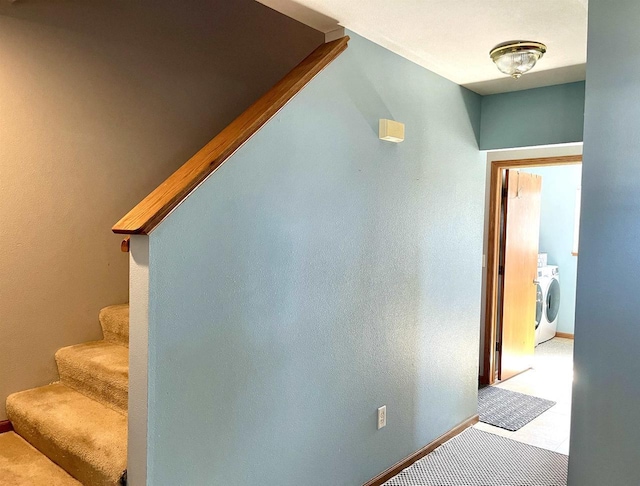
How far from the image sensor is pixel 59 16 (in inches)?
93.6

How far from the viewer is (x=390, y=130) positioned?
7.79 ft

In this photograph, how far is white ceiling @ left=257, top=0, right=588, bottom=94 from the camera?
1910 mm

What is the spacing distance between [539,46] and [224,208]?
170 cm

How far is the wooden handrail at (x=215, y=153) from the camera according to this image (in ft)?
4.88

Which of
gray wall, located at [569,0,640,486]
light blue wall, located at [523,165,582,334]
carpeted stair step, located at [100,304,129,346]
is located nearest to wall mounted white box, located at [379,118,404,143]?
gray wall, located at [569,0,640,486]

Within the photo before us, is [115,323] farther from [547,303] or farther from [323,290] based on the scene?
[547,303]

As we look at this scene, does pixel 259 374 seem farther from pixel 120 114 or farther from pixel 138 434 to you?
pixel 120 114

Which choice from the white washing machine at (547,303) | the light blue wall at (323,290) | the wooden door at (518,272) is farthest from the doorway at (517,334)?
the light blue wall at (323,290)

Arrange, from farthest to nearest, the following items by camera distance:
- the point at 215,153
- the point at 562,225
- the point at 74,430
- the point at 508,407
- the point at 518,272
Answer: the point at 562,225 < the point at 518,272 < the point at 508,407 < the point at 74,430 < the point at 215,153

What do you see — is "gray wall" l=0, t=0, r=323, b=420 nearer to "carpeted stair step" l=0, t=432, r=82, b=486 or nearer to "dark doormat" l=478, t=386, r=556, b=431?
"carpeted stair step" l=0, t=432, r=82, b=486

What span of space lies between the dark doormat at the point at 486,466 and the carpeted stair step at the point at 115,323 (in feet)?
5.05

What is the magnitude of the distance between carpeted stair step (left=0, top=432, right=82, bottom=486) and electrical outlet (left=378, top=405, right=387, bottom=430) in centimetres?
137

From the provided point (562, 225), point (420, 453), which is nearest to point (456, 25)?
point (420, 453)

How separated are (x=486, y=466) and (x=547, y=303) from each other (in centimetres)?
358
